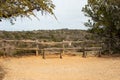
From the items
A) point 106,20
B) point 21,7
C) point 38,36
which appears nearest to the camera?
point 21,7

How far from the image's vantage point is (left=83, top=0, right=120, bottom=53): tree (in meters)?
28.8

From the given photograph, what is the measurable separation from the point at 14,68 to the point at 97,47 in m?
9.92

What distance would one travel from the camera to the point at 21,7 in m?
18.3

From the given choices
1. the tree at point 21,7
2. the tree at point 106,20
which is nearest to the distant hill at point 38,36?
the tree at point 106,20

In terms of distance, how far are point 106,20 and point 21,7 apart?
39.6 feet

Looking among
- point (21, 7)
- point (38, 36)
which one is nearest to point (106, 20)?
point (21, 7)

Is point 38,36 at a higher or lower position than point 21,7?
lower

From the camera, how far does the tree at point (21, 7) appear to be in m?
17.6

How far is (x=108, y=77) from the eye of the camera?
17.0 meters

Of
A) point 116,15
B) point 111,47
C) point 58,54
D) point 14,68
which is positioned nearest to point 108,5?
point 116,15

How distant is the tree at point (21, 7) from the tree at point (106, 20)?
10.5m

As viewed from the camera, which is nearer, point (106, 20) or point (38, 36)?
point (106, 20)

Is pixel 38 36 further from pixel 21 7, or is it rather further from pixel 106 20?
pixel 21 7

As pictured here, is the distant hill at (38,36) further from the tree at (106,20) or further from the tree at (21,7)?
the tree at (21,7)
